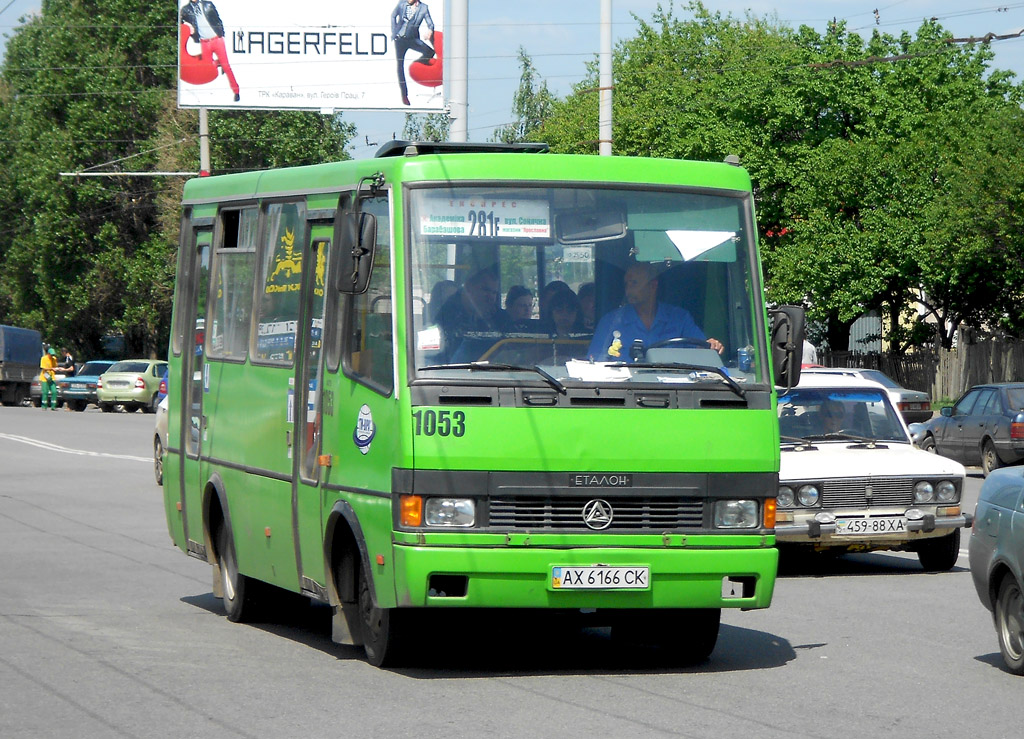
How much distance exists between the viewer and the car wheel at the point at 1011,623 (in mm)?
8367

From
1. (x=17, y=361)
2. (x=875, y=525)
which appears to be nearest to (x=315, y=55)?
(x=17, y=361)

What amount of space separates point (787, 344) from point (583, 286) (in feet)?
3.91

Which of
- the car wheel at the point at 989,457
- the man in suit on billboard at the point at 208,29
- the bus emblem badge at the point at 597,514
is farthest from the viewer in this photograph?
the man in suit on billboard at the point at 208,29

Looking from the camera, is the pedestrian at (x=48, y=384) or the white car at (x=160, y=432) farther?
the pedestrian at (x=48, y=384)

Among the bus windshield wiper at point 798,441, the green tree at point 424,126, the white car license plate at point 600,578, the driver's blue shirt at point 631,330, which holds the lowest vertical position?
the white car license plate at point 600,578

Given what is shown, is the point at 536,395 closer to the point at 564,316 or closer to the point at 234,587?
the point at 564,316

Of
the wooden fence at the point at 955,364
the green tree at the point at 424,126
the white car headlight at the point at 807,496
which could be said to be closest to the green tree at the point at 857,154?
the wooden fence at the point at 955,364

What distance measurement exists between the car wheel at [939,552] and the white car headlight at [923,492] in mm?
524

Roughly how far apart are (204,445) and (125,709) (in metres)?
3.91

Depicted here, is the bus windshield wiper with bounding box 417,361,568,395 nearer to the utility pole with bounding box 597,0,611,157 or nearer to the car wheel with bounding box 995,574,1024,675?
the car wheel with bounding box 995,574,1024,675

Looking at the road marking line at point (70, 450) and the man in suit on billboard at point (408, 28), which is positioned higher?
the man in suit on billboard at point (408, 28)

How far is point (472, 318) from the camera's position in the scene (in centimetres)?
816

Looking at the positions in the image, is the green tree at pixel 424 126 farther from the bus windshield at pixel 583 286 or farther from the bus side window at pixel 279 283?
the bus windshield at pixel 583 286

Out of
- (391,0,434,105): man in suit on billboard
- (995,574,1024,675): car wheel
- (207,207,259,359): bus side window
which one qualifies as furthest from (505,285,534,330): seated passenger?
(391,0,434,105): man in suit on billboard
